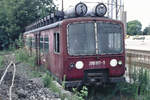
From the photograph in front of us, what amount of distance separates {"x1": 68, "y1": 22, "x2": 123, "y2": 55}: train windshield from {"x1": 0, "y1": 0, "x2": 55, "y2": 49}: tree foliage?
2019 centimetres

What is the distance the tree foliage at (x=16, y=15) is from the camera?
27.1 meters

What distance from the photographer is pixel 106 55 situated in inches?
306

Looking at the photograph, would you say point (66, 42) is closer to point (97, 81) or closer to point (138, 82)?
point (97, 81)

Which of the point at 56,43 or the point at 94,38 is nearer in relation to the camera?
the point at 94,38

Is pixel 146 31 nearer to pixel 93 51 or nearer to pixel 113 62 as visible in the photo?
pixel 113 62

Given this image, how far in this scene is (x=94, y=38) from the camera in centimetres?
767

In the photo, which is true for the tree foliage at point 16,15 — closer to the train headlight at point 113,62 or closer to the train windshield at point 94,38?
the train windshield at point 94,38

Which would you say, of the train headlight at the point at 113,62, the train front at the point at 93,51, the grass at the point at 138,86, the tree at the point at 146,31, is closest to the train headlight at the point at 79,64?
the train front at the point at 93,51

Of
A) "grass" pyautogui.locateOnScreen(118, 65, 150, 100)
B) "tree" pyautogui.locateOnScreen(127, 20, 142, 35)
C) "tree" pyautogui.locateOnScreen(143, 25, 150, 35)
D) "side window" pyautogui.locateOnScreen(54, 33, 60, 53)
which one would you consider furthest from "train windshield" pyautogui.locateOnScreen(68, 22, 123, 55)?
"tree" pyautogui.locateOnScreen(143, 25, 150, 35)

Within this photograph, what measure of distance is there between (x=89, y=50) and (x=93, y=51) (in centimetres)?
13

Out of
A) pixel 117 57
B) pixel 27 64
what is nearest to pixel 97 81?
pixel 117 57

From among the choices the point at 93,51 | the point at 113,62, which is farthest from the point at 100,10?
the point at 113,62

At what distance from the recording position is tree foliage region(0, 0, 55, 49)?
2706cm

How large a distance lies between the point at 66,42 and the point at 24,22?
68.7 ft
